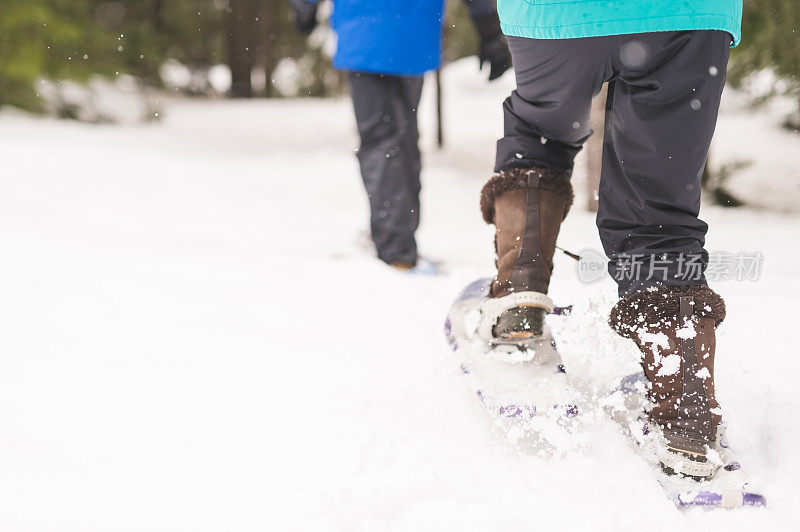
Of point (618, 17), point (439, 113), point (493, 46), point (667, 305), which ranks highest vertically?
point (618, 17)

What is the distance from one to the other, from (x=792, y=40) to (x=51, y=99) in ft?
19.7

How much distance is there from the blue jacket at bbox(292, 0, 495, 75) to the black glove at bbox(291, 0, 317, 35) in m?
0.14

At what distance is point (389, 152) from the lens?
249 centimetres

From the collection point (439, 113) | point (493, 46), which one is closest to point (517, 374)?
point (493, 46)

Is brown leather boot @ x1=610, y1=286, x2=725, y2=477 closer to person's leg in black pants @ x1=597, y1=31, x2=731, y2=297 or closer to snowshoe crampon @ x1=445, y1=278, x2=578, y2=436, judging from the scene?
person's leg in black pants @ x1=597, y1=31, x2=731, y2=297

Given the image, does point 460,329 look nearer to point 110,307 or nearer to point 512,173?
point 512,173

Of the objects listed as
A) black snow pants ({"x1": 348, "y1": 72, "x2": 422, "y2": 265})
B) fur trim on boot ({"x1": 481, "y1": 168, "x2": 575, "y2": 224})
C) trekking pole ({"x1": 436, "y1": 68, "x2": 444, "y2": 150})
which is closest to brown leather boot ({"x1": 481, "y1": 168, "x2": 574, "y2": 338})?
fur trim on boot ({"x1": 481, "y1": 168, "x2": 575, "y2": 224})

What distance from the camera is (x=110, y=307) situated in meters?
1.75

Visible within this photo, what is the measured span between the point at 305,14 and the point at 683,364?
2.10 metres

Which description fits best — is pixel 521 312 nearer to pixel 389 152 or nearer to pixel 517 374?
pixel 517 374

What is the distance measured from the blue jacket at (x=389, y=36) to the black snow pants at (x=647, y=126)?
1.21 meters

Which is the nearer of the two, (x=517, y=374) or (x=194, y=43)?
(x=517, y=374)

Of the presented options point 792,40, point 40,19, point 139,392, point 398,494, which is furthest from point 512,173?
point 40,19

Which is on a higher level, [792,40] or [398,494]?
[792,40]
